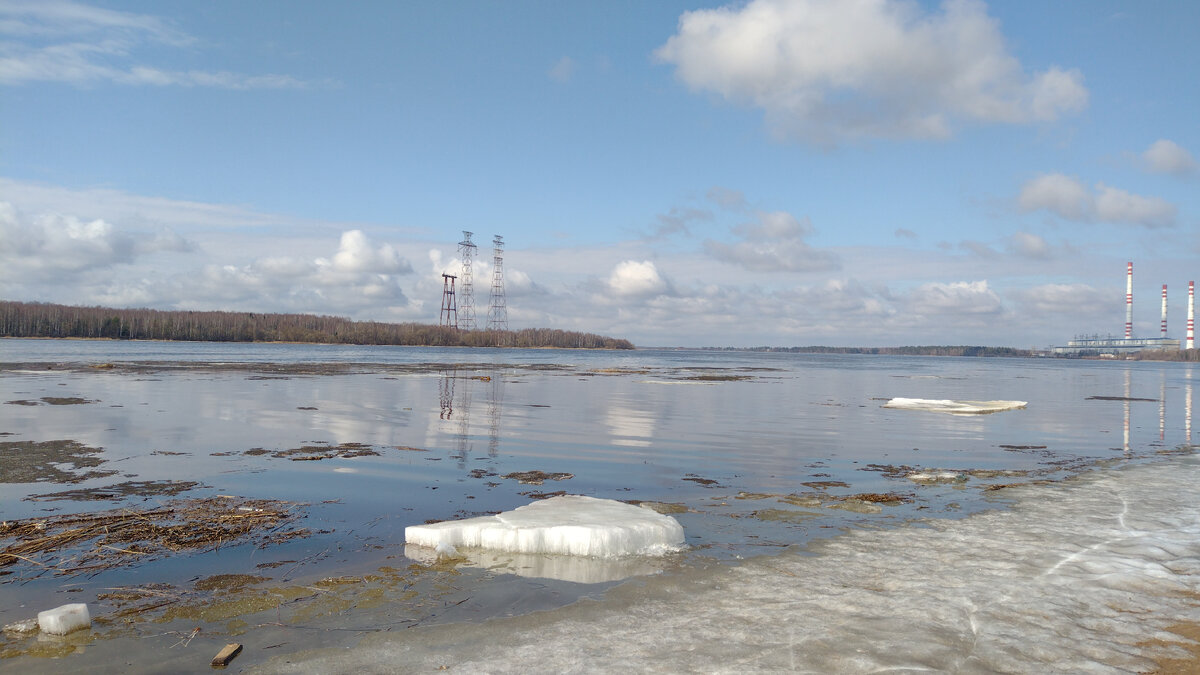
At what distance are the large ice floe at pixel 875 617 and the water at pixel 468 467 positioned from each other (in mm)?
444

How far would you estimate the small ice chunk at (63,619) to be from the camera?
17.1 feet

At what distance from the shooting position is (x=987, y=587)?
6723 mm

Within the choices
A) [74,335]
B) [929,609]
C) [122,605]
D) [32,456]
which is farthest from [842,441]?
[74,335]

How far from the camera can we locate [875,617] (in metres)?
5.90

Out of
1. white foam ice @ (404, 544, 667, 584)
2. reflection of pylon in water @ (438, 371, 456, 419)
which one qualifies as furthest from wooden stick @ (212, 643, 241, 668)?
reflection of pylon in water @ (438, 371, 456, 419)

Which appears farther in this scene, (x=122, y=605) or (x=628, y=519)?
(x=628, y=519)

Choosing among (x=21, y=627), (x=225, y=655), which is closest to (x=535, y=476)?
(x=225, y=655)

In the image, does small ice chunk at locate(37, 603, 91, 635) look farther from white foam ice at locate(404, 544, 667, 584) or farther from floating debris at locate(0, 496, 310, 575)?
white foam ice at locate(404, 544, 667, 584)

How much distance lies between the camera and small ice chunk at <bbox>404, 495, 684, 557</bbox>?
7.81 metres

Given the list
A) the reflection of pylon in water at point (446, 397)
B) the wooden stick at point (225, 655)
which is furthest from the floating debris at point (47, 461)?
the reflection of pylon in water at point (446, 397)

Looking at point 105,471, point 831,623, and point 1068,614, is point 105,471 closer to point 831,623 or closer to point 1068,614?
point 831,623

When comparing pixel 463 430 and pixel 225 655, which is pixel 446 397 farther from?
pixel 225 655

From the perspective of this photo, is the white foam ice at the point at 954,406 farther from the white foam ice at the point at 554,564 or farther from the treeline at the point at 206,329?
the treeline at the point at 206,329

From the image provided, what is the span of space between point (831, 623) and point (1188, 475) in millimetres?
12529
